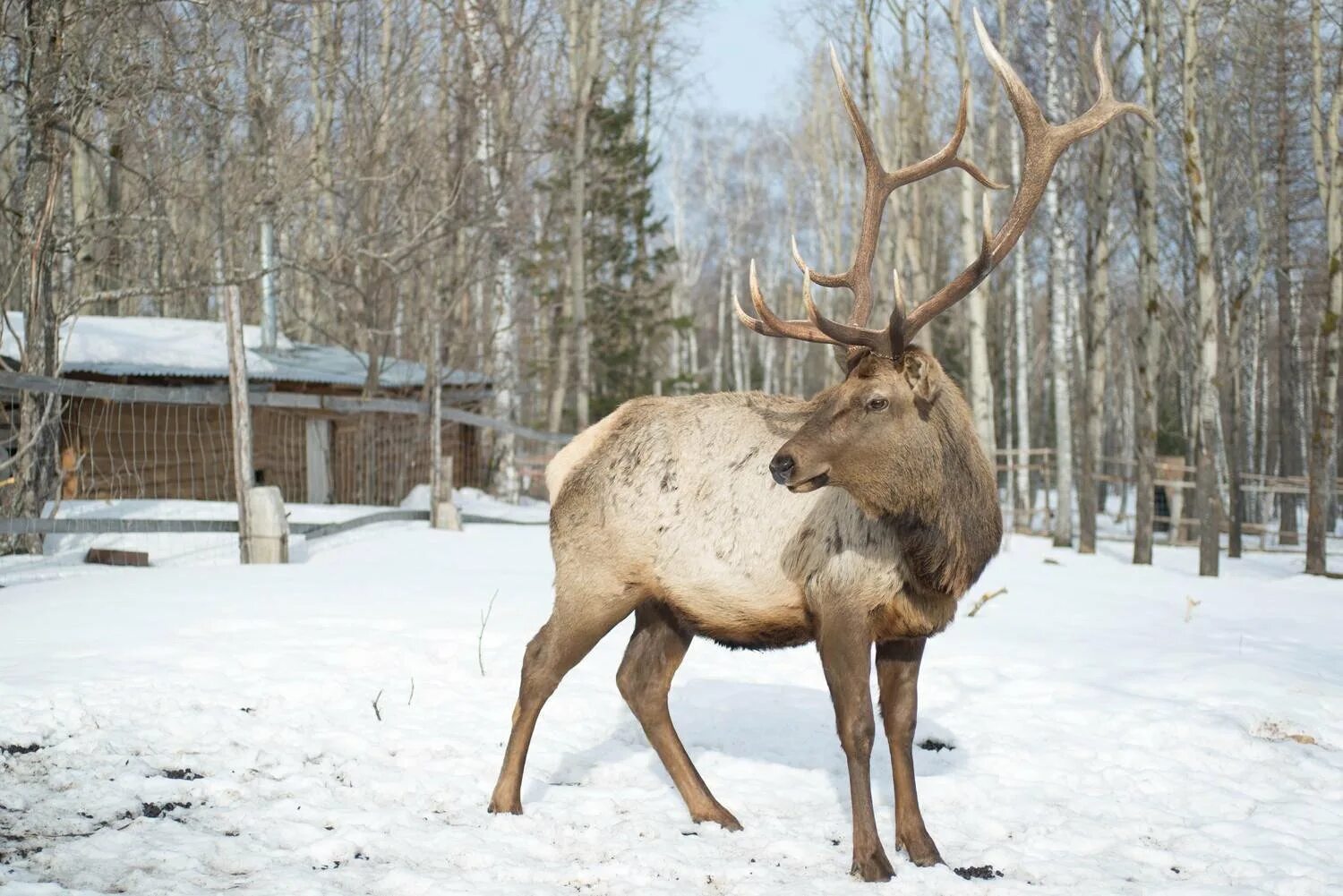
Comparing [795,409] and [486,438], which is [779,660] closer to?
[795,409]

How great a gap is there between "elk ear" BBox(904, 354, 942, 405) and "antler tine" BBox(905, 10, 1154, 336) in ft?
0.34

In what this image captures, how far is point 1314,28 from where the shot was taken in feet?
48.6

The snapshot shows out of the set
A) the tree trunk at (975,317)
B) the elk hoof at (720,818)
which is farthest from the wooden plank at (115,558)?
the tree trunk at (975,317)

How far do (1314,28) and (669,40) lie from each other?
50.9 feet

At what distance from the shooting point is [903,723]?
13.5 ft

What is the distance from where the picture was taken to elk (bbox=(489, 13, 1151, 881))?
152 inches

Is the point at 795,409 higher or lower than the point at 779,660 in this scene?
higher

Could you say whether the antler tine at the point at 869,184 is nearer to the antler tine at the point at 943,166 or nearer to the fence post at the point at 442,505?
the antler tine at the point at 943,166

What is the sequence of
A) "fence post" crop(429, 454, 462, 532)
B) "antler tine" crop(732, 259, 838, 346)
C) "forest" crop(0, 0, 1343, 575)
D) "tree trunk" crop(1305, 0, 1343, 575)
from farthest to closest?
"tree trunk" crop(1305, 0, 1343, 575) → "fence post" crop(429, 454, 462, 532) → "forest" crop(0, 0, 1343, 575) → "antler tine" crop(732, 259, 838, 346)

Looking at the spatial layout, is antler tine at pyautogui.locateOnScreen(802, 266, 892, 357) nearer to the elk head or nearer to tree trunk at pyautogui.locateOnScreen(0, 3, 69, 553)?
the elk head

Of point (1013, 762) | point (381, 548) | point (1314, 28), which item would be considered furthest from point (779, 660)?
point (1314, 28)

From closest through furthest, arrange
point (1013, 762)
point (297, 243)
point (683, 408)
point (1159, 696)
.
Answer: point (683, 408)
point (1013, 762)
point (1159, 696)
point (297, 243)

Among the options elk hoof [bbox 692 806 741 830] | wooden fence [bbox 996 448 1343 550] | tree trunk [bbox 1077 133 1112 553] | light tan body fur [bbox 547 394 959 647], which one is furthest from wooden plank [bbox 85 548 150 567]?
wooden fence [bbox 996 448 1343 550]

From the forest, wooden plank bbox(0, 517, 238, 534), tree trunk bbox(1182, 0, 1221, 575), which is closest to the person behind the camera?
wooden plank bbox(0, 517, 238, 534)
